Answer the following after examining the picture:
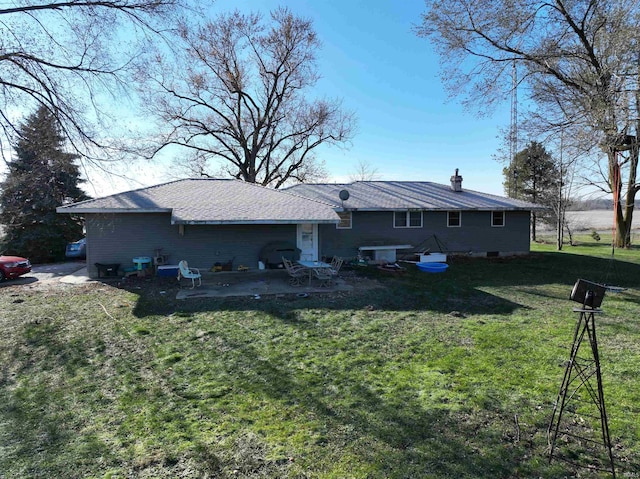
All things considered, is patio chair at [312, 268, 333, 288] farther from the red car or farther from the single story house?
the red car

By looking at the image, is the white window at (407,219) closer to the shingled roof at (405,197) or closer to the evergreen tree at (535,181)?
the shingled roof at (405,197)

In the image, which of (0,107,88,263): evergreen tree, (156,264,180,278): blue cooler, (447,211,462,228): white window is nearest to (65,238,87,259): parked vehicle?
(0,107,88,263): evergreen tree

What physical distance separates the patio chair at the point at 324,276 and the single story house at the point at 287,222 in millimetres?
→ 1769

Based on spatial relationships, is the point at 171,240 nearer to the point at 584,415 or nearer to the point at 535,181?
the point at 584,415

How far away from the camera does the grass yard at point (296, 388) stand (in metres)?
3.19

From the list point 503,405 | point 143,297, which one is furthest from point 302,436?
point 143,297

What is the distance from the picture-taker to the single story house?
1228 centimetres

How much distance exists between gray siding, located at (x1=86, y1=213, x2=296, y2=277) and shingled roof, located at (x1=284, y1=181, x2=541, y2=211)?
4.07 meters

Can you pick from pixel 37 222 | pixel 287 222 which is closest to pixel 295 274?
pixel 287 222

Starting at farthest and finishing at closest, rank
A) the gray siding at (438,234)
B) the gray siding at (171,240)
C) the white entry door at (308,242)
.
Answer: the gray siding at (438,234), the white entry door at (308,242), the gray siding at (171,240)

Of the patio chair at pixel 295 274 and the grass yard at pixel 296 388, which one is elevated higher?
the patio chair at pixel 295 274

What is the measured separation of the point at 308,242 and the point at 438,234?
6.68 meters

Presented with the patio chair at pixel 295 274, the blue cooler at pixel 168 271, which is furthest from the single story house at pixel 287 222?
the patio chair at pixel 295 274

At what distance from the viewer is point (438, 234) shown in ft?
55.9
